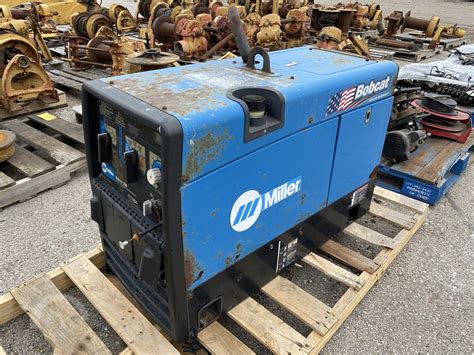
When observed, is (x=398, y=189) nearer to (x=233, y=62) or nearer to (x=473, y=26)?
(x=233, y=62)

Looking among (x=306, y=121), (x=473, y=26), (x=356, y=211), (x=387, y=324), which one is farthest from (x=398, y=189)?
(x=473, y=26)

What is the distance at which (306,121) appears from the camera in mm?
1551

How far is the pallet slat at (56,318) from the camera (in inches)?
59.4

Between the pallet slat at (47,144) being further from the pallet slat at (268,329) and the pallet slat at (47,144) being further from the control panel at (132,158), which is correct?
the pallet slat at (268,329)

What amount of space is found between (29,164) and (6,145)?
20cm

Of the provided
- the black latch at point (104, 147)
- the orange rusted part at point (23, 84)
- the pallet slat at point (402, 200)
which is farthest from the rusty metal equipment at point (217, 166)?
the orange rusted part at point (23, 84)

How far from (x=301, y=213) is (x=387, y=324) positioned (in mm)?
711

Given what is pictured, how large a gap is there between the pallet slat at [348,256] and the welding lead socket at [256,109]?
1075 millimetres

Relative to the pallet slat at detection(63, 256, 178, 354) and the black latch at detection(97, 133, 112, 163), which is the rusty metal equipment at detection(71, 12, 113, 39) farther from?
the black latch at detection(97, 133, 112, 163)

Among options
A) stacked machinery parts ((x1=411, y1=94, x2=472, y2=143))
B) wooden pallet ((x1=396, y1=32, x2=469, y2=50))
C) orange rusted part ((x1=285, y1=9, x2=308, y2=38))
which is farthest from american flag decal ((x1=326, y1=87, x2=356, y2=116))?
wooden pallet ((x1=396, y1=32, x2=469, y2=50))

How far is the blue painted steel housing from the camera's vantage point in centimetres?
125

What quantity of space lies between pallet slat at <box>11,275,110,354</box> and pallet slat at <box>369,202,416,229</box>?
178cm

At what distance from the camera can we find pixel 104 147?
4.97ft

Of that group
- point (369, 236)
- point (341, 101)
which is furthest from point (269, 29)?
point (341, 101)
